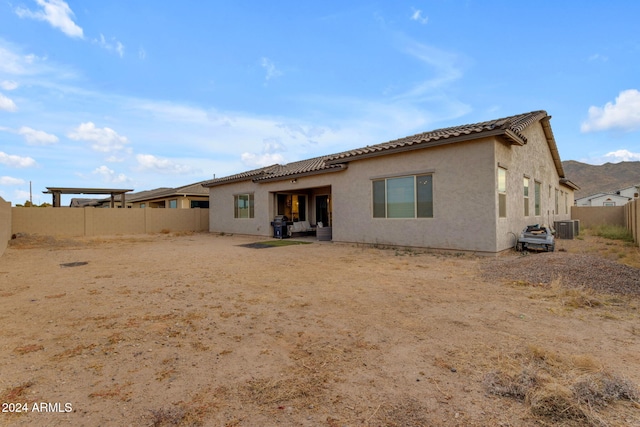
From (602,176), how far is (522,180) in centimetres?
11536

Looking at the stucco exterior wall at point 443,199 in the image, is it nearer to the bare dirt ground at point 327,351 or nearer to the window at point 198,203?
the bare dirt ground at point 327,351

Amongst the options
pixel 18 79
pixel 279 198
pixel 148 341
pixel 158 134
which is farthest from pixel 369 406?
pixel 158 134

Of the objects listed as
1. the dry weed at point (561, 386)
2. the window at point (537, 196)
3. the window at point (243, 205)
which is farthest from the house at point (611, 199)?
the dry weed at point (561, 386)

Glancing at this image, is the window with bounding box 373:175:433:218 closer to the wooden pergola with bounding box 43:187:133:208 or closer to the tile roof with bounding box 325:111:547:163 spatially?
the tile roof with bounding box 325:111:547:163

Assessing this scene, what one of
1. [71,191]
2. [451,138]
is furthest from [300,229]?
[71,191]

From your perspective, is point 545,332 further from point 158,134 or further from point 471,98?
point 158,134

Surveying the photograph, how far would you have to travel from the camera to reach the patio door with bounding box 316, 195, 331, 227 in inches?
627

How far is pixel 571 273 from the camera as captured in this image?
226 inches

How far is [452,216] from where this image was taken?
360 inches

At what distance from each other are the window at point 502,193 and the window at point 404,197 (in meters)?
1.84

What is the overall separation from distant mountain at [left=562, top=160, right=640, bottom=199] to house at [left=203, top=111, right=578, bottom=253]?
94.7m

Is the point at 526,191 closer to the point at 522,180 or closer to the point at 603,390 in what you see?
the point at 522,180

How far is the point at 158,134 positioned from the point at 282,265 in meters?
14.3

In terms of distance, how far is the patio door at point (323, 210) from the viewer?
627 inches
